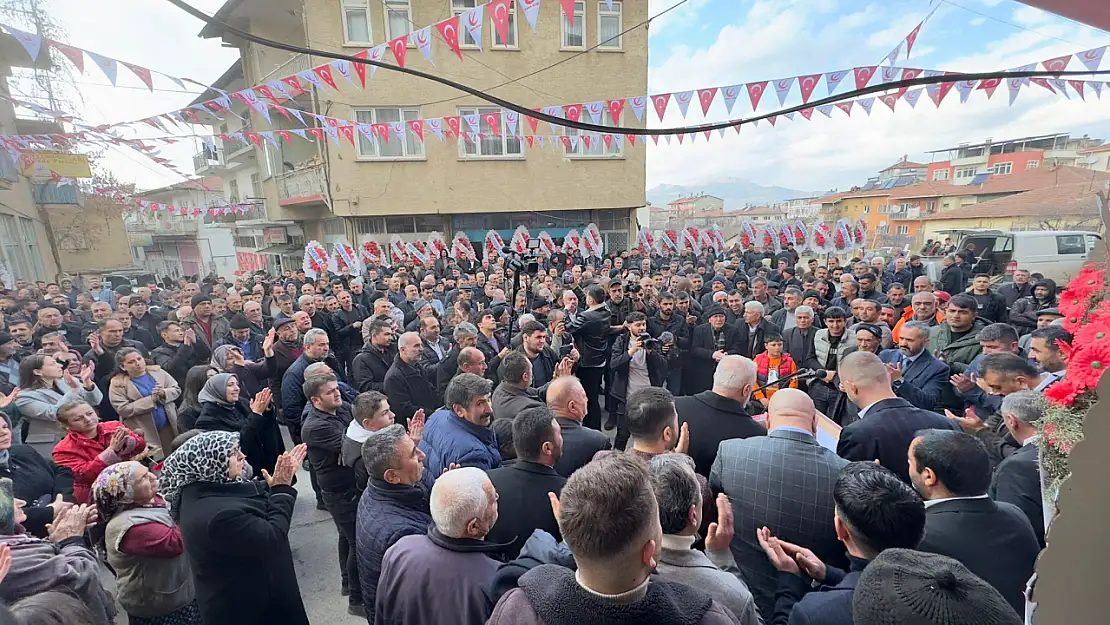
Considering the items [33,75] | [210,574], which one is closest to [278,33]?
[33,75]

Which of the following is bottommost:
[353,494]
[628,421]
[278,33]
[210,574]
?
[353,494]

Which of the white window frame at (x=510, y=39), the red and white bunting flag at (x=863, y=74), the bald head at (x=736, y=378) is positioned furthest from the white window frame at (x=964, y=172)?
the bald head at (x=736, y=378)

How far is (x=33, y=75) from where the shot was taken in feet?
28.7

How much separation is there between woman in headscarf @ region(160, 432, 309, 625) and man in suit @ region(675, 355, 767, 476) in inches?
89.2

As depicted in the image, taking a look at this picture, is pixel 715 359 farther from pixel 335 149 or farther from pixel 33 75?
pixel 335 149

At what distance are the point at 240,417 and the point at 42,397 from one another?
162 cm

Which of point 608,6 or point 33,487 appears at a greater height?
point 608,6

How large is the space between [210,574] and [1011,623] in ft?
9.69

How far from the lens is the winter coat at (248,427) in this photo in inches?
140

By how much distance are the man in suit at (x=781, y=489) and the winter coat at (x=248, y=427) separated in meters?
3.04

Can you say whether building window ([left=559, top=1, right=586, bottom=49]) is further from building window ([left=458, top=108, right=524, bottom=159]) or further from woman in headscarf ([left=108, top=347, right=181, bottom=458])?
woman in headscarf ([left=108, top=347, right=181, bottom=458])

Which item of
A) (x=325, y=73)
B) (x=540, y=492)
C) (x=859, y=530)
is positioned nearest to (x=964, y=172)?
(x=325, y=73)

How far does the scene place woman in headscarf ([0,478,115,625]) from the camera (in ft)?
6.44

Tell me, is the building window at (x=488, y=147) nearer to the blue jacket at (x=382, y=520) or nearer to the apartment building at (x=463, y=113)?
the apartment building at (x=463, y=113)
